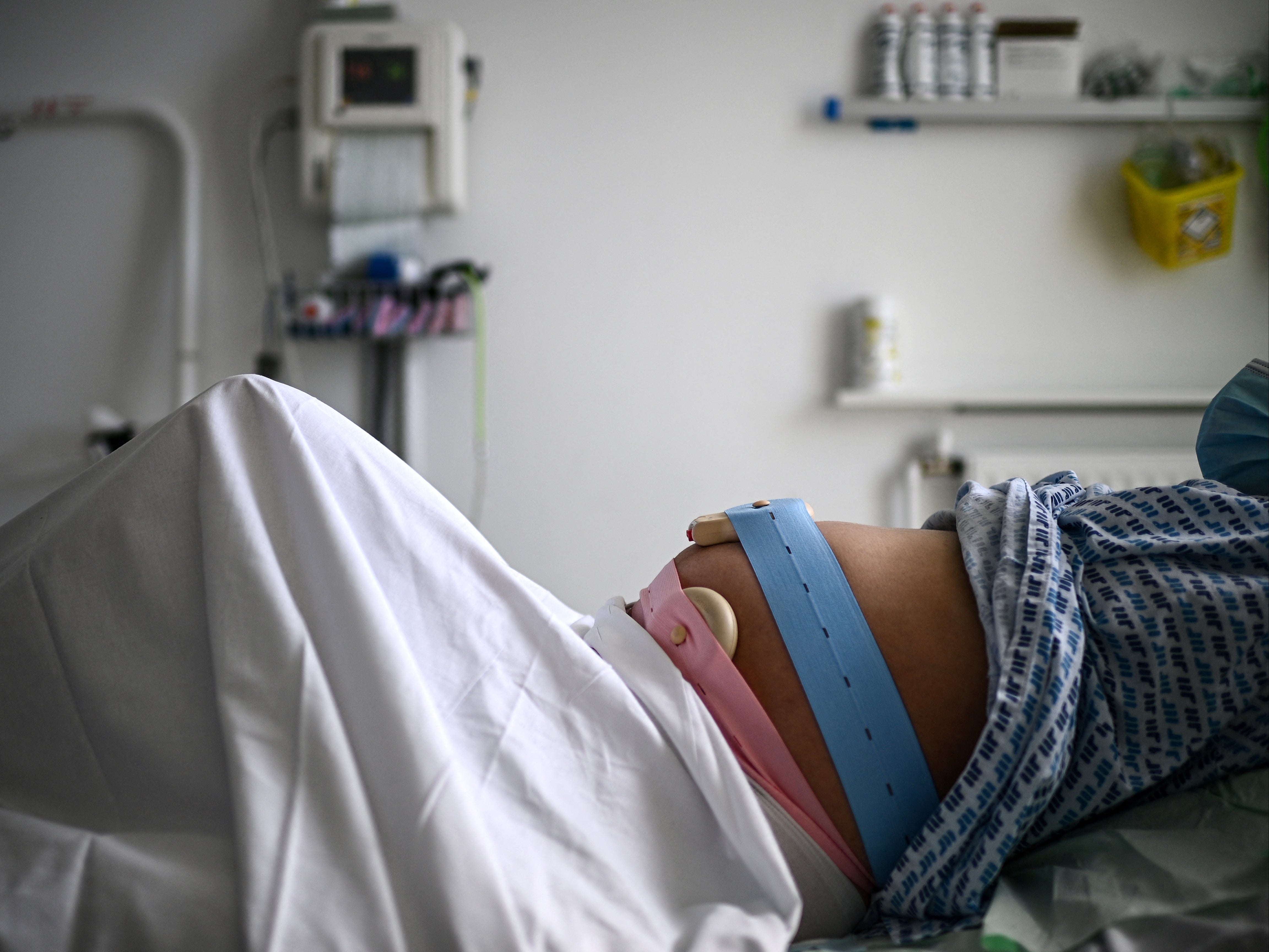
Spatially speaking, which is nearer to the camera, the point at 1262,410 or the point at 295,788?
the point at 295,788

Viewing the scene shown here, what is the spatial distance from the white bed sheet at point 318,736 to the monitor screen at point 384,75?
1.59 metres

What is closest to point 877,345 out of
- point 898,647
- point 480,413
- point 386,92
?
point 480,413

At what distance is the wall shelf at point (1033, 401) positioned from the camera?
81.7 inches

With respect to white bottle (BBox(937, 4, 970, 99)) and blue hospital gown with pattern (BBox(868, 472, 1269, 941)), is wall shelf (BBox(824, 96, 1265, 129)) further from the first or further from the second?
blue hospital gown with pattern (BBox(868, 472, 1269, 941))

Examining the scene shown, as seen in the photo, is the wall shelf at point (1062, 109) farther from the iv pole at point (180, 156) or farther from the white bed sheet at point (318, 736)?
the white bed sheet at point (318, 736)

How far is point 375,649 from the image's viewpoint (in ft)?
1.85

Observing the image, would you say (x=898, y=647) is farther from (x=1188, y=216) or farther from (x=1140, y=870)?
(x=1188, y=216)

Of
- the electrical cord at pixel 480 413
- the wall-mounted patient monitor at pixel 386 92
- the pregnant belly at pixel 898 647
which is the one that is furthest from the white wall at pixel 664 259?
the pregnant belly at pixel 898 647

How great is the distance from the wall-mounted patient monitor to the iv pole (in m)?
0.34

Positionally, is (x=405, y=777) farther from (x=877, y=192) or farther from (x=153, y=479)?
(x=877, y=192)

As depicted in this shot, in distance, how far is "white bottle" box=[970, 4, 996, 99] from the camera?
208 centimetres

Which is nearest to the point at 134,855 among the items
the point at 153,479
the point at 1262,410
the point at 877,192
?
the point at 153,479

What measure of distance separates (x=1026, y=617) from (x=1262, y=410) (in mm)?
290

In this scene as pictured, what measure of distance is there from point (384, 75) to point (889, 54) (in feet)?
3.91
